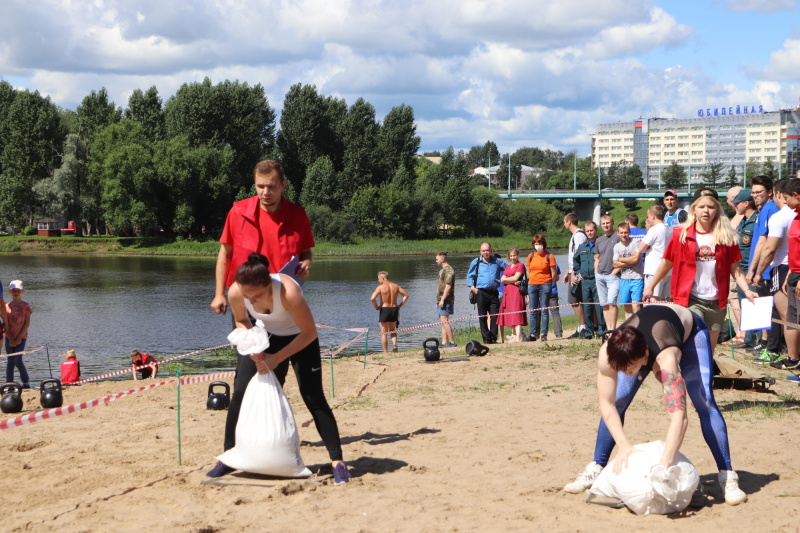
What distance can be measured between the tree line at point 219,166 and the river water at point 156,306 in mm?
13962

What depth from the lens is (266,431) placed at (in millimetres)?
5895

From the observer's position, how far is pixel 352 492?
588cm

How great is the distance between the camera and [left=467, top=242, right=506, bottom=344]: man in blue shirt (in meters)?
15.3

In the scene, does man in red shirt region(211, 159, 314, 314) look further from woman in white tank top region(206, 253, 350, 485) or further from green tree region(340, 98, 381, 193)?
green tree region(340, 98, 381, 193)

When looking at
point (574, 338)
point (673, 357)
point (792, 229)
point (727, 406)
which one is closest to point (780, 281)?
point (792, 229)

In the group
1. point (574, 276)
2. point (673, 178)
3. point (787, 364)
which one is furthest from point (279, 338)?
point (673, 178)

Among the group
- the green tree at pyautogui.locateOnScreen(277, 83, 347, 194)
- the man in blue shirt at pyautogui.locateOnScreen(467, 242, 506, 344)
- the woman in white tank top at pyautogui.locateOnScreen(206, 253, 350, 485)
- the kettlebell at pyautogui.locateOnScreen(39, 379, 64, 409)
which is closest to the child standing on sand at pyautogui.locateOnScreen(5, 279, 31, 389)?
the kettlebell at pyautogui.locateOnScreen(39, 379, 64, 409)

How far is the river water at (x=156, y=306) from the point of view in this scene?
72.7 ft

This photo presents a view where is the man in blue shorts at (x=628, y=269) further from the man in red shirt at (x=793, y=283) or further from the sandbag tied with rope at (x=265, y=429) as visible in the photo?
the sandbag tied with rope at (x=265, y=429)

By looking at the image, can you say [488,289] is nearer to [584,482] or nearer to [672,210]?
[672,210]

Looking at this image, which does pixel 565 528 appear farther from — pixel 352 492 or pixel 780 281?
pixel 780 281

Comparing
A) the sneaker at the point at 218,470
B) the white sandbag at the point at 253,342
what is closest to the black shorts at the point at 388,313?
the sneaker at the point at 218,470

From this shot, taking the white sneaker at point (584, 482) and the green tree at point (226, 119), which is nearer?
the white sneaker at point (584, 482)

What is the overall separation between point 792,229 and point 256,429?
6.24 metres
